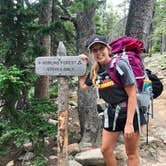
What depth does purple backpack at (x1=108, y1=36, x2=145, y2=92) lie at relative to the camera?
379cm

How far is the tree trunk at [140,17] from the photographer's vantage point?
618 cm

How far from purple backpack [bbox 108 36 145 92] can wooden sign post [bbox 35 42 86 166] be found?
569 millimetres

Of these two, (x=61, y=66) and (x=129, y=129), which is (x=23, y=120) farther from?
(x=129, y=129)

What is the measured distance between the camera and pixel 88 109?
6.89 meters

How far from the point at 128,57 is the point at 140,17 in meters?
2.66

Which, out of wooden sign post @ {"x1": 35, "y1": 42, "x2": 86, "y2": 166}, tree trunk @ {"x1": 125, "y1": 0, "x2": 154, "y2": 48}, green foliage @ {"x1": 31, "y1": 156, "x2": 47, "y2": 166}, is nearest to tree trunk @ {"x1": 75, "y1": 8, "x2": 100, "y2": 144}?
tree trunk @ {"x1": 125, "y1": 0, "x2": 154, "y2": 48}

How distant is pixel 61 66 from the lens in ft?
14.6

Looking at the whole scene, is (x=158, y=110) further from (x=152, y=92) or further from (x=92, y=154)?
(x=152, y=92)

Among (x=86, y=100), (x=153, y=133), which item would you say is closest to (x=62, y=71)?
(x=86, y=100)

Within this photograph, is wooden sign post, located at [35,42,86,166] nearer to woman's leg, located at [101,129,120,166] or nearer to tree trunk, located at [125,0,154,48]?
woman's leg, located at [101,129,120,166]

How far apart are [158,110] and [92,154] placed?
5202 millimetres

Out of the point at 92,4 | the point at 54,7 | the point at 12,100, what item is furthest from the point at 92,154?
the point at 54,7

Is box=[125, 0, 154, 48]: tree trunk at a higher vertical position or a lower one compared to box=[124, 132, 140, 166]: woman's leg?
higher

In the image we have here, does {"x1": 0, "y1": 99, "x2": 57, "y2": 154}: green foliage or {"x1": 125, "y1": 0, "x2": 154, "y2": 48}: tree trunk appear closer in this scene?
{"x1": 0, "y1": 99, "x2": 57, "y2": 154}: green foliage
